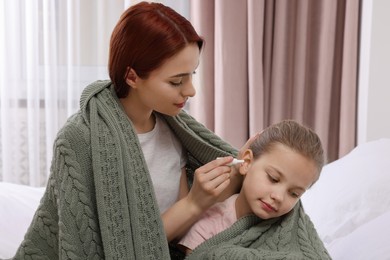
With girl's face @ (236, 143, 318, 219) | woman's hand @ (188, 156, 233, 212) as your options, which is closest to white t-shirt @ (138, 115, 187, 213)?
woman's hand @ (188, 156, 233, 212)

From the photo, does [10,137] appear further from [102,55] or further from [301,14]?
[301,14]

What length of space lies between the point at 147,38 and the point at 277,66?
5.75ft

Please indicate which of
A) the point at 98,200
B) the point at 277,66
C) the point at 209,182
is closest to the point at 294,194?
the point at 209,182

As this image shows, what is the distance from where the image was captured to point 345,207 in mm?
1682

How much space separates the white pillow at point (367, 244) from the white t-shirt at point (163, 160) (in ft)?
1.51

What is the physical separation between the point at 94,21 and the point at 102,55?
183 millimetres

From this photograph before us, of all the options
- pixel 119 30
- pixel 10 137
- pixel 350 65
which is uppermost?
pixel 119 30

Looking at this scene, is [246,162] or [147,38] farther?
[246,162]

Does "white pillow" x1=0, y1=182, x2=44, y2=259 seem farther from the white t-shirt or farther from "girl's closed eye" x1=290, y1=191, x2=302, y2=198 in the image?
"girl's closed eye" x1=290, y1=191, x2=302, y2=198

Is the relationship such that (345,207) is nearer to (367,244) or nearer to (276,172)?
(367,244)

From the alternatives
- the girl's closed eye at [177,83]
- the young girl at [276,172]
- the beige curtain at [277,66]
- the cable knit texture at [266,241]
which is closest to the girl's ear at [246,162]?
the young girl at [276,172]

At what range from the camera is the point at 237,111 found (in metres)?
2.88

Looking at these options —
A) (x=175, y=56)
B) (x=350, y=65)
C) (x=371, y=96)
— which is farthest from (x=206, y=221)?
(x=350, y=65)

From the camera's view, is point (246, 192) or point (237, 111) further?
point (237, 111)
